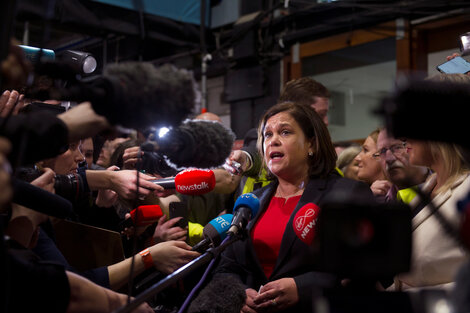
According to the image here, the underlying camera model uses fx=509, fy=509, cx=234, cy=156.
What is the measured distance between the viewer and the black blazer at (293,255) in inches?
79.6

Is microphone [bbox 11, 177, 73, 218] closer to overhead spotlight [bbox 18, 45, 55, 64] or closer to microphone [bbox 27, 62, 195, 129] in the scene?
microphone [bbox 27, 62, 195, 129]

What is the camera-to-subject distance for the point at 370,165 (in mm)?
3166

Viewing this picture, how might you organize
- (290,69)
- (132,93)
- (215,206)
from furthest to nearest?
(290,69) → (215,206) → (132,93)

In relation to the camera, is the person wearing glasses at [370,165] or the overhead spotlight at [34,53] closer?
the overhead spotlight at [34,53]

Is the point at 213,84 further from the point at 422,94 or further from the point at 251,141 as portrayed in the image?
the point at 422,94

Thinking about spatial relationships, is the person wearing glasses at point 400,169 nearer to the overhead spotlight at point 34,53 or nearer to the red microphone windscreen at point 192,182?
the red microphone windscreen at point 192,182

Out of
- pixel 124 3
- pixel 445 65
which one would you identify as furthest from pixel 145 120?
pixel 124 3

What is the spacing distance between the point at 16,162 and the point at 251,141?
2.22m

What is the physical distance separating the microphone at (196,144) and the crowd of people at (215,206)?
4.1 inches

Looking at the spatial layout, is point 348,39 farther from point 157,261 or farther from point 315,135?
point 157,261

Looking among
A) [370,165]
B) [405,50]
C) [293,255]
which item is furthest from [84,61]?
[405,50]

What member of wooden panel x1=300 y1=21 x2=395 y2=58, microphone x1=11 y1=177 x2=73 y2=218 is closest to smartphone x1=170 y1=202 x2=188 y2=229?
microphone x1=11 y1=177 x2=73 y2=218

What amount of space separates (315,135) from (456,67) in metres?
0.68

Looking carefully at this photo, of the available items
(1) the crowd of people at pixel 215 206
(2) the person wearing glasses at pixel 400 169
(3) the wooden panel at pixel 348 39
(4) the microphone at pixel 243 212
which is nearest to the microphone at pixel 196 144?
(1) the crowd of people at pixel 215 206
